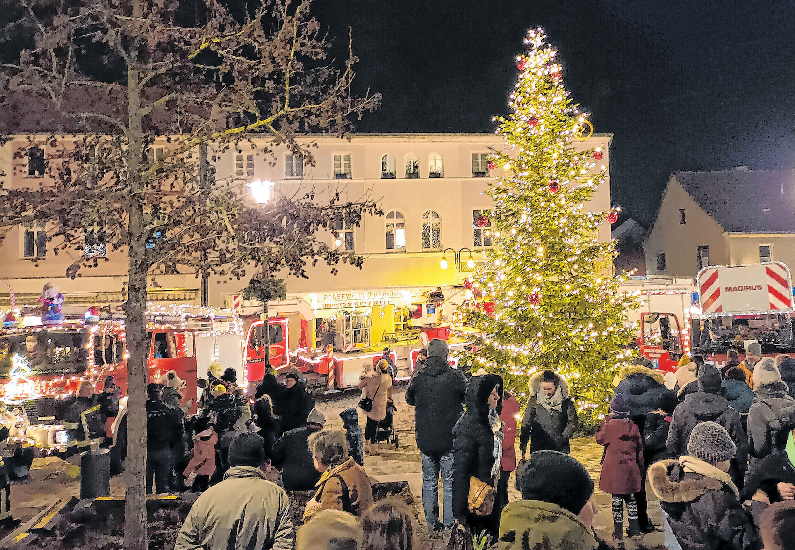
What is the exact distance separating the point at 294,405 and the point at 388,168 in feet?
80.7

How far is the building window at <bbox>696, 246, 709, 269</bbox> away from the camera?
4159 centimetres

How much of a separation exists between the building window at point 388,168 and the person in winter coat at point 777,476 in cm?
2722

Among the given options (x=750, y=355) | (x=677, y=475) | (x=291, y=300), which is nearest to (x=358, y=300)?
(x=291, y=300)

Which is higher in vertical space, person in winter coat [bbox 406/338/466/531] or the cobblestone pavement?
person in winter coat [bbox 406/338/466/531]

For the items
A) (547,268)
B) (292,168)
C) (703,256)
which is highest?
(292,168)

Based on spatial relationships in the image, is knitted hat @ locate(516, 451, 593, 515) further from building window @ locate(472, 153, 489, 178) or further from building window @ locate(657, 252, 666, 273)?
building window @ locate(657, 252, 666, 273)

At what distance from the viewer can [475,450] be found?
605 centimetres

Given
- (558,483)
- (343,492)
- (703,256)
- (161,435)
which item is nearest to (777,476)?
(558,483)

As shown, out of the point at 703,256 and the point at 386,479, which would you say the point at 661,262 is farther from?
the point at 386,479

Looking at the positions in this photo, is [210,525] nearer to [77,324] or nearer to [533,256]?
[533,256]

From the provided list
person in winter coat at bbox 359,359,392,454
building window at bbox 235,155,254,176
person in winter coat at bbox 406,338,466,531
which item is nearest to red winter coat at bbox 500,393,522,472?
person in winter coat at bbox 406,338,466,531

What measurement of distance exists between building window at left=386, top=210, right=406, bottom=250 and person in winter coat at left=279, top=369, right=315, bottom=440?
23.8 meters

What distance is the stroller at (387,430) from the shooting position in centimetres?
1255

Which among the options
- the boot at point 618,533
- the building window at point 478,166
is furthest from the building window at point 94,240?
the building window at point 478,166
